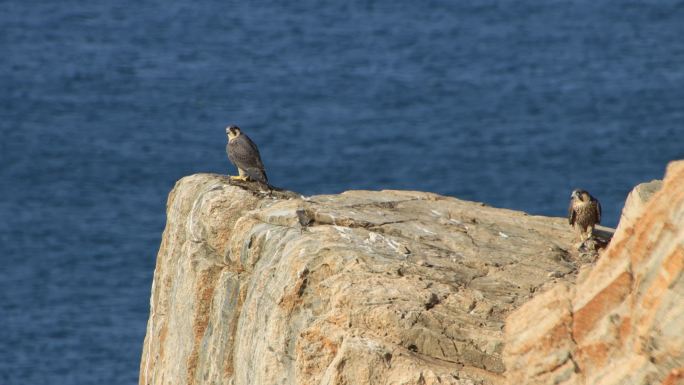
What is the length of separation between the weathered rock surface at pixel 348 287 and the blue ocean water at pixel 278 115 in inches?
1674

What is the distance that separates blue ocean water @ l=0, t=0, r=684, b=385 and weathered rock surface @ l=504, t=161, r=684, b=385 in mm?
49091

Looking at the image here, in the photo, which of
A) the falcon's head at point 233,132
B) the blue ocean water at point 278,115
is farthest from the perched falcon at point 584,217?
the blue ocean water at point 278,115

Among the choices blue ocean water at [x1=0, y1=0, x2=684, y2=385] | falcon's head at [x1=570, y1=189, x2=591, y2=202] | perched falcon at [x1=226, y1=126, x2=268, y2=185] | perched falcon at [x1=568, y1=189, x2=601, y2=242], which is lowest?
blue ocean water at [x1=0, y1=0, x2=684, y2=385]

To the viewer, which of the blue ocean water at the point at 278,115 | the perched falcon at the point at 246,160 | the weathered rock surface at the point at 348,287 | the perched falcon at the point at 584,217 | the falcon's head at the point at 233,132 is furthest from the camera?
the blue ocean water at the point at 278,115

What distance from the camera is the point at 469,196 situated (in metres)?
91.7

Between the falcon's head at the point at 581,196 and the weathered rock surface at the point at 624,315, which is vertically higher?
the weathered rock surface at the point at 624,315

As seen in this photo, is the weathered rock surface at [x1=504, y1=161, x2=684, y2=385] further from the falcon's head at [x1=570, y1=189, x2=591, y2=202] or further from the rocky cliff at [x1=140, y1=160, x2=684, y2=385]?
the falcon's head at [x1=570, y1=189, x2=591, y2=202]

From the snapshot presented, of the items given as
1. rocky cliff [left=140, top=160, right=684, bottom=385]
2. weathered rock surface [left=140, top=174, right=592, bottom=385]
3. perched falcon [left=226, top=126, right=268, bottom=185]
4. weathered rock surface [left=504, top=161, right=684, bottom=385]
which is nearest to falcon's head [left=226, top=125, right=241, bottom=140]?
perched falcon [left=226, top=126, right=268, bottom=185]

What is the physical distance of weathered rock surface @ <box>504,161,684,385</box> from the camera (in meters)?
13.6

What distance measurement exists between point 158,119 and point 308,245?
94.2 metres

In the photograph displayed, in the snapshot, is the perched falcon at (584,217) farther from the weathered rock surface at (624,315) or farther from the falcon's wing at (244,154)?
the weathered rock surface at (624,315)

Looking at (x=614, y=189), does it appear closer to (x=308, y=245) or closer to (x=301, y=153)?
(x=301, y=153)

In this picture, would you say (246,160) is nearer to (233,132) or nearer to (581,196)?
(233,132)

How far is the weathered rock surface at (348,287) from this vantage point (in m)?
16.7
